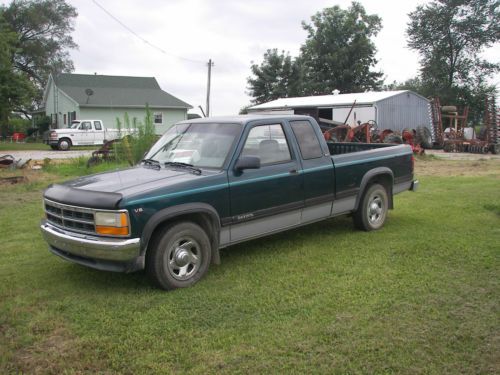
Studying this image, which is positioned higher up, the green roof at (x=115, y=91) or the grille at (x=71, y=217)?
the green roof at (x=115, y=91)

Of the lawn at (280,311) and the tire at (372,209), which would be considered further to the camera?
the tire at (372,209)

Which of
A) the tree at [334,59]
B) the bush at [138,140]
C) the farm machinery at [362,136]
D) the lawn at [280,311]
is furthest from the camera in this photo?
the tree at [334,59]

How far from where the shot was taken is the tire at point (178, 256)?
4.63 m

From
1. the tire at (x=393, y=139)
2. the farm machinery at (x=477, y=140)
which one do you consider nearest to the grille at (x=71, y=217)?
the tire at (x=393, y=139)

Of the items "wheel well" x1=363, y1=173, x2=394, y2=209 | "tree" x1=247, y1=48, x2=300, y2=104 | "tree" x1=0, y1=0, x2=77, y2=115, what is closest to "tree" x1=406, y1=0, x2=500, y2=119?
"tree" x1=247, y1=48, x2=300, y2=104

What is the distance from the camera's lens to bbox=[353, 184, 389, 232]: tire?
6.91 m

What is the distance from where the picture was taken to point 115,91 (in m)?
40.0

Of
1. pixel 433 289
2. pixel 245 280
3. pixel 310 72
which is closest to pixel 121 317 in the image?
pixel 245 280

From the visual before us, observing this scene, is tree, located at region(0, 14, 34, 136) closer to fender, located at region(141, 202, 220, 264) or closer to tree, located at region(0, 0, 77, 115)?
tree, located at region(0, 0, 77, 115)

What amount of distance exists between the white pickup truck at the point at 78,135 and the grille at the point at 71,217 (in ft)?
78.4

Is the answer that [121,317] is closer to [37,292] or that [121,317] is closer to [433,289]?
[37,292]

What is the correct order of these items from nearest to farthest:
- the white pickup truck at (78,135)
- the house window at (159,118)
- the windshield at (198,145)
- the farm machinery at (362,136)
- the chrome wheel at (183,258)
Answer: the chrome wheel at (183,258), the windshield at (198,145), the farm machinery at (362,136), the white pickup truck at (78,135), the house window at (159,118)

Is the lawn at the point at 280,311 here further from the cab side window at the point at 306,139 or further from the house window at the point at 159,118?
the house window at the point at 159,118

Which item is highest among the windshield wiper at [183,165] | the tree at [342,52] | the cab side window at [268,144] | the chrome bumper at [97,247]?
the tree at [342,52]
